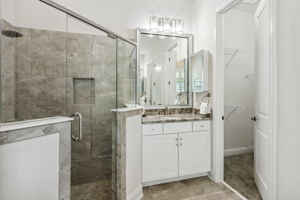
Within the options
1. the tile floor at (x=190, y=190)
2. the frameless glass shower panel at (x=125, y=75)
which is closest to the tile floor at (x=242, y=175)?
the tile floor at (x=190, y=190)

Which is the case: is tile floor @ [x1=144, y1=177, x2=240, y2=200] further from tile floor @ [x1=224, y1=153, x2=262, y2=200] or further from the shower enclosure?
the shower enclosure

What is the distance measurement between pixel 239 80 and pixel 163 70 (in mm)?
1710

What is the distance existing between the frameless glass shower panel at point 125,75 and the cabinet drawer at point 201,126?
3.05 ft

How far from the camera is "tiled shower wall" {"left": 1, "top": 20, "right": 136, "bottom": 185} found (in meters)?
1.45

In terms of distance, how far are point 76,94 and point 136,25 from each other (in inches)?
59.1

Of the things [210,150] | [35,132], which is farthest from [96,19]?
[210,150]

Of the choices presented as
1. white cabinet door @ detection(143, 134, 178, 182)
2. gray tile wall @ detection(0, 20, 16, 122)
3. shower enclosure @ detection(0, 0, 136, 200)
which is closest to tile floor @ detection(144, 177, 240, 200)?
white cabinet door @ detection(143, 134, 178, 182)

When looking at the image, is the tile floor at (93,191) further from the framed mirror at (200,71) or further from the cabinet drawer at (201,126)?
the framed mirror at (200,71)

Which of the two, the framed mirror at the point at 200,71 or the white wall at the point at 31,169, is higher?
the framed mirror at the point at 200,71

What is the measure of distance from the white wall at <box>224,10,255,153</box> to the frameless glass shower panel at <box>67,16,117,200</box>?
7.75 feet

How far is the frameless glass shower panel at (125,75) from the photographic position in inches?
76.6

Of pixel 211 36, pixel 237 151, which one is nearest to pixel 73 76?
pixel 211 36

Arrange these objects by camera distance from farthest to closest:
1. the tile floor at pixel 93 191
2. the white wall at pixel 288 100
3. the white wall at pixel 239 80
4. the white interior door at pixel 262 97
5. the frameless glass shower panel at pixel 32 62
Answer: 1. the white wall at pixel 239 80
2. the tile floor at pixel 93 191
3. the white interior door at pixel 262 97
4. the frameless glass shower panel at pixel 32 62
5. the white wall at pixel 288 100

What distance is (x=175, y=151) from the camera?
6.94 ft
